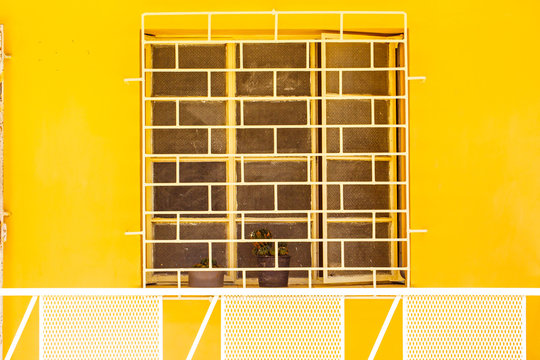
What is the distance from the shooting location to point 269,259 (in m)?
4.46

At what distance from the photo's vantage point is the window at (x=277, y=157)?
465cm

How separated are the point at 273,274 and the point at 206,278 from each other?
0.41 meters

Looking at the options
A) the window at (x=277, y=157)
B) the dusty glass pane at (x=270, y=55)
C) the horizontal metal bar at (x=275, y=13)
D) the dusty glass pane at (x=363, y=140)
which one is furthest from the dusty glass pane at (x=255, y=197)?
the horizontal metal bar at (x=275, y=13)

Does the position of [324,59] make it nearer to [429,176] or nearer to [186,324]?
[429,176]

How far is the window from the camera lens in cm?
465

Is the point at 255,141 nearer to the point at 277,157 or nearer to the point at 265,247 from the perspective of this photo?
the point at 277,157

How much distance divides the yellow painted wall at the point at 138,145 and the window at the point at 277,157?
7.8 inches

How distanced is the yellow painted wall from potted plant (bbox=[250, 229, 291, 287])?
18.7 inches

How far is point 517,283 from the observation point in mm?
4512

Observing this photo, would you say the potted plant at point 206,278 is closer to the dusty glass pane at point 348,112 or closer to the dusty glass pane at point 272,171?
the dusty glass pane at point 272,171

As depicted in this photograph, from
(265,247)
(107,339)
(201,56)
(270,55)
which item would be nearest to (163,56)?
(201,56)

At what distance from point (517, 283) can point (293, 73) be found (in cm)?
193

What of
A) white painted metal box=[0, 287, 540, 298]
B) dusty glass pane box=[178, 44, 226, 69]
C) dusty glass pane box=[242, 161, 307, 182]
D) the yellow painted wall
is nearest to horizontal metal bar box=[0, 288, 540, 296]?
white painted metal box=[0, 287, 540, 298]

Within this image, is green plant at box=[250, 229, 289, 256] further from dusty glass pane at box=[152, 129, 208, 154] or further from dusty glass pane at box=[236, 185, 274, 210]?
dusty glass pane at box=[152, 129, 208, 154]
